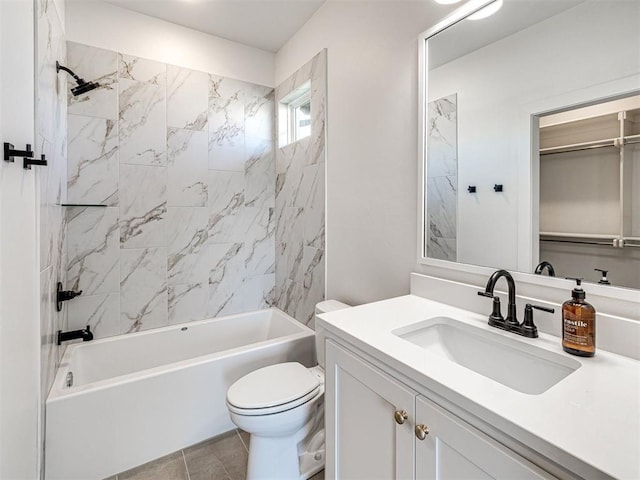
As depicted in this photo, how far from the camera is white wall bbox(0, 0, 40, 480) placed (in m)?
0.89

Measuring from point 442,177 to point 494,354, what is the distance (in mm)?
764

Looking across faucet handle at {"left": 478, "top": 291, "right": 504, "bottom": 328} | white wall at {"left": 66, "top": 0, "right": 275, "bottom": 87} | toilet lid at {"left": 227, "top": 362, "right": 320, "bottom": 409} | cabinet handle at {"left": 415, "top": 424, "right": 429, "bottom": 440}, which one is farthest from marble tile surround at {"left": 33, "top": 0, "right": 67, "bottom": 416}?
faucet handle at {"left": 478, "top": 291, "right": 504, "bottom": 328}

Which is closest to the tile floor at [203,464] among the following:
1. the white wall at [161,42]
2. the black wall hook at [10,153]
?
the black wall hook at [10,153]

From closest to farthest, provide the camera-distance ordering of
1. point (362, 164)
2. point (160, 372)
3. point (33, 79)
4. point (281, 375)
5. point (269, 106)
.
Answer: point (33, 79) → point (281, 375) → point (160, 372) → point (362, 164) → point (269, 106)

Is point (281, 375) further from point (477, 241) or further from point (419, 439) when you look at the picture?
point (477, 241)

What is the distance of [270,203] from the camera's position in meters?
2.80

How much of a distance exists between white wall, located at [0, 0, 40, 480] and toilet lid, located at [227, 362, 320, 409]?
71 cm

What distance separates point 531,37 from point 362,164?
3.04 feet

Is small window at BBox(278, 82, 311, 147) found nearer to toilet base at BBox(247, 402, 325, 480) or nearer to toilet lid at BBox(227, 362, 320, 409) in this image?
toilet lid at BBox(227, 362, 320, 409)

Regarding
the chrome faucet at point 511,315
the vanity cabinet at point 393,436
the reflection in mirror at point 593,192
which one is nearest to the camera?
the vanity cabinet at point 393,436

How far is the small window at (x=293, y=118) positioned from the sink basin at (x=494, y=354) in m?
1.99

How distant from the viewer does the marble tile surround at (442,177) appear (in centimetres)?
135

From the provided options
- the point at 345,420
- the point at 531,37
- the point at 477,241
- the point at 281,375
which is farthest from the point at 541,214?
the point at 281,375

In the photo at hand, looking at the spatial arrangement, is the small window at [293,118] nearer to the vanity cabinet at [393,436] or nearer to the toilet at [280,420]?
the toilet at [280,420]
